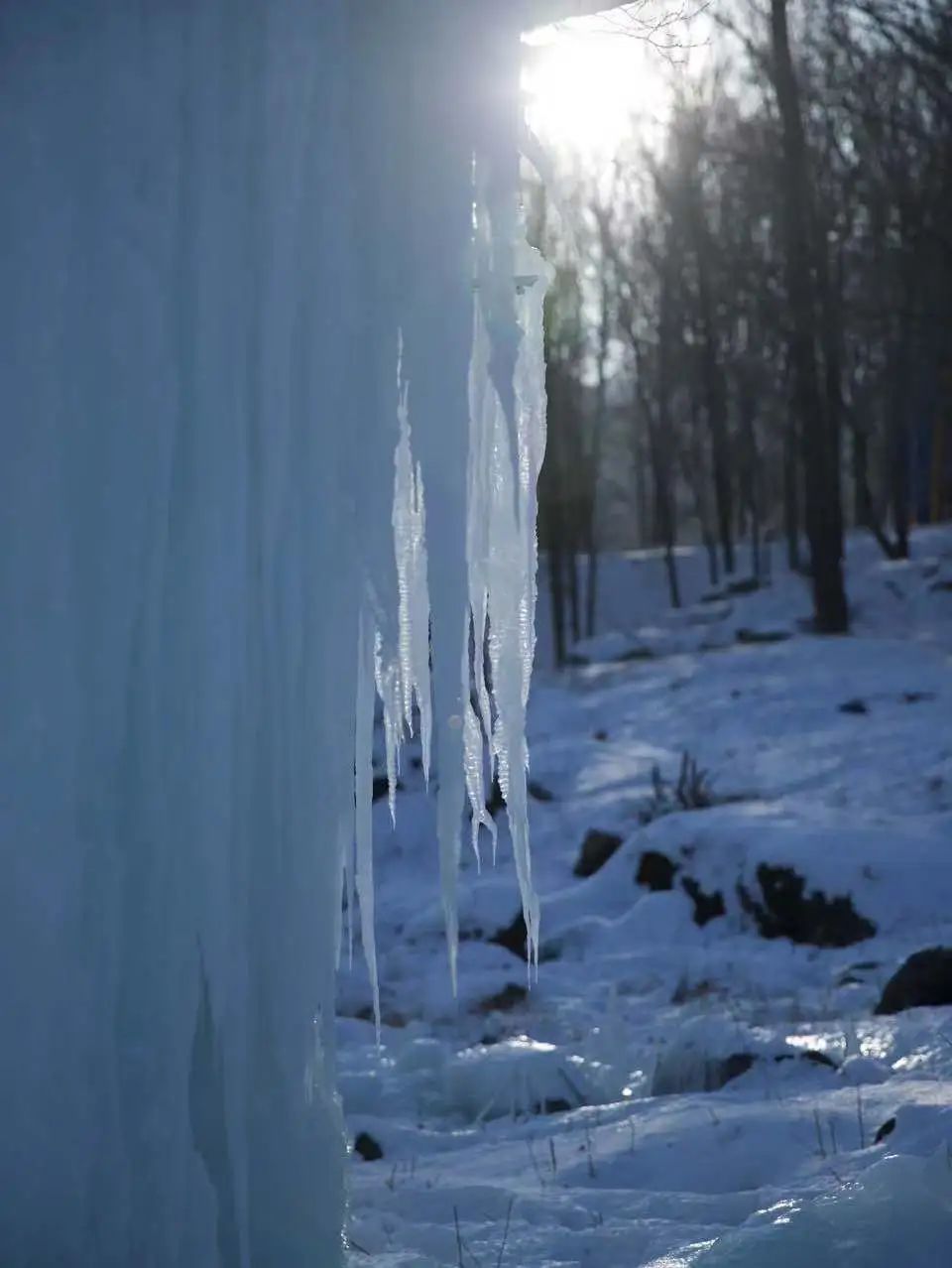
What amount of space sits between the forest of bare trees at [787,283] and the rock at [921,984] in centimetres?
961

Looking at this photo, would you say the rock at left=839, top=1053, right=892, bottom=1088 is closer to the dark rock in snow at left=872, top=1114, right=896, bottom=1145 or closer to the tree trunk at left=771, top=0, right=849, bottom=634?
the dark rock in snow at left=872, top=1114, right=896, bottom=1145

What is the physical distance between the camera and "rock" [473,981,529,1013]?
7023 millimetres

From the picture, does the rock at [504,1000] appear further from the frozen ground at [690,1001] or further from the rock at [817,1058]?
the rock at [817,1058]

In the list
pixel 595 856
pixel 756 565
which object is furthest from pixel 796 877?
pixel 756 565

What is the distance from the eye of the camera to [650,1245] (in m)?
2.98

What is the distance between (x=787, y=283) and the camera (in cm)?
1709

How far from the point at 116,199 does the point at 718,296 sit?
22.3 meters

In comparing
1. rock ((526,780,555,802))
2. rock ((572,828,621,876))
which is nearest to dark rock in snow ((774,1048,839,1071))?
rock ((572,828,621,876))

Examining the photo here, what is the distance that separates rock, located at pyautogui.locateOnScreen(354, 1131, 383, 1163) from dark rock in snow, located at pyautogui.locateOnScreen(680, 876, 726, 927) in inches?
163

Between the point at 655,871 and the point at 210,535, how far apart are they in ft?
22.3

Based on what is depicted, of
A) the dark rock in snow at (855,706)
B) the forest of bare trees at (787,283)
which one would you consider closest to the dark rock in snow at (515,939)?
the dark rock in snow at (855,706)

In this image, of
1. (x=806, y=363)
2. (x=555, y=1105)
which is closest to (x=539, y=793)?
(x=555, y=1105)

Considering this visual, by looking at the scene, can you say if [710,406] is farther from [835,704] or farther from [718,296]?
[835,704]

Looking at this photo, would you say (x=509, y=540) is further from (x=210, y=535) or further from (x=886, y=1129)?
(x=886, y=1129)
